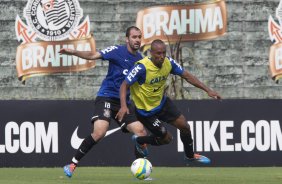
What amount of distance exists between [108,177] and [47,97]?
701cm

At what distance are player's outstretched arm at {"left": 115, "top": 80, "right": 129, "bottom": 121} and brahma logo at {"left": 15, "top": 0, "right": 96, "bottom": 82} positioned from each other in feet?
25.9

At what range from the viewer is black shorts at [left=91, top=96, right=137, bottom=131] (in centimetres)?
1232

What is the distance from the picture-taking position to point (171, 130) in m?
16.1

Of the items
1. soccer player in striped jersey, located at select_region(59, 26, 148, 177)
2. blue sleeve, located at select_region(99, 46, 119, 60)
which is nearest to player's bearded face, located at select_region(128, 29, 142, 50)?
soccer player in striped jersey, located at select_region(59, 26, 148, 177)

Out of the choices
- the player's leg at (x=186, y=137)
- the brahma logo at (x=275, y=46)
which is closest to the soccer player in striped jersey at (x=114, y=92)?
the player's leg at (x=186, y=137)

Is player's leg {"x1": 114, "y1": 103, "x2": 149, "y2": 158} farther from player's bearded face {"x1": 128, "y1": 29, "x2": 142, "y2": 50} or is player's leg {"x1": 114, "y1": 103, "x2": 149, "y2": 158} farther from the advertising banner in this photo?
the advertising banner

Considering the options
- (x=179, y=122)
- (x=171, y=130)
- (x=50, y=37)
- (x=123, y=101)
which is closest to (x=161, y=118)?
(x=179, y=122)

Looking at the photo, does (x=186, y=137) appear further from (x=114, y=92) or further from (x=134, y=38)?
(x=134, y=38)

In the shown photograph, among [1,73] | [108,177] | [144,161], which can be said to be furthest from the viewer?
[1,73]

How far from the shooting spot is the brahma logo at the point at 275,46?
65.1ft

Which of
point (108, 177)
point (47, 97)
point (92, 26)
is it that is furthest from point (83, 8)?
point (108, 177)

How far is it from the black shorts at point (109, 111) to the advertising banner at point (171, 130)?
11.8ft

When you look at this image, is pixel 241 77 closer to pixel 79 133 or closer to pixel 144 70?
pixel 79 133

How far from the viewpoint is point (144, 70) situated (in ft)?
38.8
